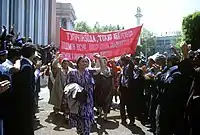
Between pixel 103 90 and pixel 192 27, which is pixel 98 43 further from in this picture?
pixel 192 27

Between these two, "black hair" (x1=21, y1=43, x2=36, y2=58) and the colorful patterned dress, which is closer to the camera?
"black hair" (x1=21, y1=43, x2=36, y2=58)

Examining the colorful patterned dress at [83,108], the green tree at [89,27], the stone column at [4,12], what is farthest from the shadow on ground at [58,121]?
the green tree at [89,27]

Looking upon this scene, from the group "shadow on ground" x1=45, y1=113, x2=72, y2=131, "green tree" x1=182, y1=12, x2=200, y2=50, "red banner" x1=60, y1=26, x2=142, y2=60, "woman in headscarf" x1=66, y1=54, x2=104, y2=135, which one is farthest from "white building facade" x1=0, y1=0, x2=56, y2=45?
"woman in headscarf" x1=66, y1=54, x2=104, y2=135

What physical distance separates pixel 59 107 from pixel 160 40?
117 m

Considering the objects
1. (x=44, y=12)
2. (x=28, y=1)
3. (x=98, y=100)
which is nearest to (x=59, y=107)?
(x=98, y=100)

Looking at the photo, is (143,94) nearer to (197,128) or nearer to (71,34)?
(71,34)

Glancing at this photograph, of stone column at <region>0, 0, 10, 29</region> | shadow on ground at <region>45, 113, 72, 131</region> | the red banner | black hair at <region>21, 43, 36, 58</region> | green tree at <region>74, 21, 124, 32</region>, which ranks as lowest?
shadow on ground at <region>45, 113, 72, 131</region>

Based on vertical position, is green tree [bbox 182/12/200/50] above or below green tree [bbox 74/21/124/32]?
below

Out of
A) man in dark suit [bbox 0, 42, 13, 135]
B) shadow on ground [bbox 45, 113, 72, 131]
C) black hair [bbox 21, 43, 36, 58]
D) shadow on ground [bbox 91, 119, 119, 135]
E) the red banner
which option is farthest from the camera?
the red banner

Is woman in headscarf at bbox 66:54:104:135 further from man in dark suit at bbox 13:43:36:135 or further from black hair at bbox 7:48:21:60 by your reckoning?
man in dark suit at bbox 13:43:36:135

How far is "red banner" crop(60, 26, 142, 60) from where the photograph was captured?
11.1 meters

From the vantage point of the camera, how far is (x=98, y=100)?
10.4 meters

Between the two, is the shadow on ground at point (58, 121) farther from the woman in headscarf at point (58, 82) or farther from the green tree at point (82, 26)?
the green tree at point (82, 26)

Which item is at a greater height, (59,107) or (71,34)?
(71,34)
